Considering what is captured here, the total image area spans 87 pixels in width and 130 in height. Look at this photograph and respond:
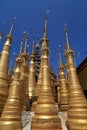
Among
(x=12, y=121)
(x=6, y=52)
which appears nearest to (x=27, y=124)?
(x=12, y=121)

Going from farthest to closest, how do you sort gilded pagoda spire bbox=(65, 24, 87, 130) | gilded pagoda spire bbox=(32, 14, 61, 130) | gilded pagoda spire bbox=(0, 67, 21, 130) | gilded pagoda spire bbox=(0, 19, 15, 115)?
gilded pagoda spire bbox=(0, 19, 15, 115) < gilded pagoda spire bbox=(0, 67, 21, 130) < gilded pagoda spire bbox=(65, 24, 87, 130) < gilded pagoda spire bbox=(32, 14, 61, 130)

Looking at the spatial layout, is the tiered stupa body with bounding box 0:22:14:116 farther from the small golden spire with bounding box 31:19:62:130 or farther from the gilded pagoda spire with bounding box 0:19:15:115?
the small golden spire with bounding box 31:19:62:130

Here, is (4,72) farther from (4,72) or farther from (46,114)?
(46,114)

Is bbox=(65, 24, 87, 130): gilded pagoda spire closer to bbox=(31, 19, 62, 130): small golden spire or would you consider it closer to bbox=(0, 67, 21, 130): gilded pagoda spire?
bbox=(31, 19, 62, 130): small golden spire

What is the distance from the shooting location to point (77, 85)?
899cm

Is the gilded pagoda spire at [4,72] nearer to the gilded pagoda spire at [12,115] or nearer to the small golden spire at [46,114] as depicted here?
the gilded pagoda spire at [12,115]

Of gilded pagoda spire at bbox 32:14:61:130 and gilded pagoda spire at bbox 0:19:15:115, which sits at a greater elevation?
gilded pagoda spire at bbox 0:19:15:115

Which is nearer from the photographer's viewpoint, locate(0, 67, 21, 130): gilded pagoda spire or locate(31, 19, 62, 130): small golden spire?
locate(31, 19, 62, 130): small golden spire

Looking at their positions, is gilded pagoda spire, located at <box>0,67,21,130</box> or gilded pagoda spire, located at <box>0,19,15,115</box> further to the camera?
gilded pagoda spire, located at <box>0,19,15,115</box>

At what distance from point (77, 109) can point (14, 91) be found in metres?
3.99

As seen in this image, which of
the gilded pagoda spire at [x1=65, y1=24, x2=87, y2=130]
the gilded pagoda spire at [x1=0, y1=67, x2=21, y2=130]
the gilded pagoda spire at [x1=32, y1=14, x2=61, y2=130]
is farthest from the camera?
the gilded pagoda spire at [x1=0, y1=67, x2=21, y2=130]

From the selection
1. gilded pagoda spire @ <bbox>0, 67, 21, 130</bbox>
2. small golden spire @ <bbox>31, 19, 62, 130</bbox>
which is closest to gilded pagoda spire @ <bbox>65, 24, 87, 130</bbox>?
small golden spire @ <bbox>31, 19, 62, 130</bbox>

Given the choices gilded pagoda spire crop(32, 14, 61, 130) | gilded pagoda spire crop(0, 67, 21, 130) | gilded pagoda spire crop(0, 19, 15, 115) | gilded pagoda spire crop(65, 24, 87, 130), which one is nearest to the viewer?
gilded pagoda spire crop(32, 14, 61, 130)

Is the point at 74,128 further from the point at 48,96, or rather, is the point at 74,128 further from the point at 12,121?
the point at 12,121
